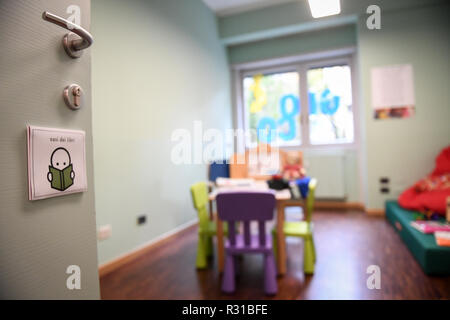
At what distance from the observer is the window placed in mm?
4242

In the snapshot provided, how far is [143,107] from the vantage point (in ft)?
8.84

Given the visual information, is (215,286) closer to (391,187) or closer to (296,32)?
(391,187)

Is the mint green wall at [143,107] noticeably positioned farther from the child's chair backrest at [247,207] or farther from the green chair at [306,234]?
the green chair at [306,234]

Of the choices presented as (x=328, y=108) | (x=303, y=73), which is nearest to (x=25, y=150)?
(x=328, y=108)

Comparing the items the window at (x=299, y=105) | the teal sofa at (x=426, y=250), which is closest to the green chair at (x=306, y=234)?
the teal sofa at (x=426, y=250)

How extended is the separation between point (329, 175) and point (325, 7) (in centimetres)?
391

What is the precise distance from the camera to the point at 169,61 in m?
3.12

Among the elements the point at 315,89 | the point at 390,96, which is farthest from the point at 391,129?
the point at 315,89

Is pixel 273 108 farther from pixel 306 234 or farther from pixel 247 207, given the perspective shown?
pixel 247 207

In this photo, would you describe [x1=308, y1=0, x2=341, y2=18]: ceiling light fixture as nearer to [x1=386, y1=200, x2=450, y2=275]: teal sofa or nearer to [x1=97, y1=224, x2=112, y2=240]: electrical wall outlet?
[x1=386, y1=200, x2=450, y2=275]: teal sofa

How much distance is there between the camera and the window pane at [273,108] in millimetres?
4562

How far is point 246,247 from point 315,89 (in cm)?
337

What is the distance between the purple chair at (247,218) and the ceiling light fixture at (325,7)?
115 centimetres

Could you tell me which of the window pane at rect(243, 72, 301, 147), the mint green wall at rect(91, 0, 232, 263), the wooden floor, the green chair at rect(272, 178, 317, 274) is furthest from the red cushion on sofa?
the mint green wall at rect(91, 0, 232, 263)
